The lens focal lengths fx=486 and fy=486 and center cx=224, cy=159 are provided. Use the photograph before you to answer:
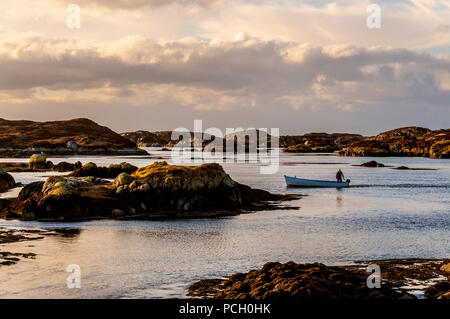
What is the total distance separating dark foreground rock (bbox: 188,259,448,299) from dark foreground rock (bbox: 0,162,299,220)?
2196 cm

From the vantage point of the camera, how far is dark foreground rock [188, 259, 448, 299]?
16.2 metres

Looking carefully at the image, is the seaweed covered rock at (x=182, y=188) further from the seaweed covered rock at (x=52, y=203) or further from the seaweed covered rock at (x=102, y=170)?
the seaweed covered rock at (x=102, y=170)

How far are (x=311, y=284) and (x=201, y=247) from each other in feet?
43.6

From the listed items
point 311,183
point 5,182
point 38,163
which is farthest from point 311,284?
point 38,163

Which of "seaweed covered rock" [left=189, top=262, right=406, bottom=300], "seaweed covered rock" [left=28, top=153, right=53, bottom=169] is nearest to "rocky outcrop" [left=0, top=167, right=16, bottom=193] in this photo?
"seaweed covered rock" [left=28, top=153, right=53, bottom=169]

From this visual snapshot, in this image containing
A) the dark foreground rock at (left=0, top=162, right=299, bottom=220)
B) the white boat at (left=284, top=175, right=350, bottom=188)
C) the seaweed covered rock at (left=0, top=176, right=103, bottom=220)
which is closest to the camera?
the seaweed covered rock at (left=0, top=176, right=103, bottom=220)

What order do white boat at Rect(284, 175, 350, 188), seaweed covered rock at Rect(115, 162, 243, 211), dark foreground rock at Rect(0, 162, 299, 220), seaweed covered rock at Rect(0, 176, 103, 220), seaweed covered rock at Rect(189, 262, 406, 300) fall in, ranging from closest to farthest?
seaweed covered rock at Rect(189, 262, 406, 300) < seaweed covered rock at Rect(0, 176, 103, 220) < dark foreground rock at Rect(0, 162, 299, 220) < seaweed covered rock at Rect(115, 162, 243, 211) < white boat at Rect(284, 175, 350, 188)

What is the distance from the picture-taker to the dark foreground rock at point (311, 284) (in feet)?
53.1

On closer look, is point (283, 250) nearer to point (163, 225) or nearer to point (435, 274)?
point (435, 274)

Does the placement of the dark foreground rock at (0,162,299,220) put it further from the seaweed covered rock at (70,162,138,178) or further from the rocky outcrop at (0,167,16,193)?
the seaweed covered rock at (70,162,138,178)

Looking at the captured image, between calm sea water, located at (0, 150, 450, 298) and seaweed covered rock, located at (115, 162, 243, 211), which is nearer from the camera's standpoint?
calm sea water, located at (0, 150, 450, 298)

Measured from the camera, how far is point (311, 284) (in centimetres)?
1656

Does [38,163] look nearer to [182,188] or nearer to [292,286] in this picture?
[182,188]
